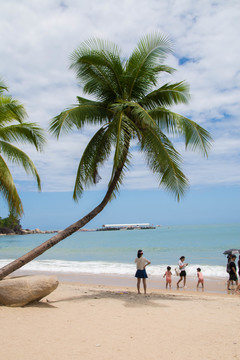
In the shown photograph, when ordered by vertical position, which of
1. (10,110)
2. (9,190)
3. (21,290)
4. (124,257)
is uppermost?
(10,110)

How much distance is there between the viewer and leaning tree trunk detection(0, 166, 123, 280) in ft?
28.1

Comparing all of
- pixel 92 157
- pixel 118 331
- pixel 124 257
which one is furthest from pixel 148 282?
pixel 124 257

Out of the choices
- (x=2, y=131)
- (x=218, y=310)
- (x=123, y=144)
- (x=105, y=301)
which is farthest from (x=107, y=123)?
(x=218, y=310)

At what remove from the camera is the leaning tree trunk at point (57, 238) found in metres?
8.57

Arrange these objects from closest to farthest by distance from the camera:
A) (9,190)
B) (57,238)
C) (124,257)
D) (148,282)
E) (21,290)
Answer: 1. (21,290)
2. (57,238)
3. (9,190)
4. (148,282)
5. (124,257)

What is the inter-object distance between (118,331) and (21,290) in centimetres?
278

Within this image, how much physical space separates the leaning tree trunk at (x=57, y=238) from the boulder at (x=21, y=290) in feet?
1.61

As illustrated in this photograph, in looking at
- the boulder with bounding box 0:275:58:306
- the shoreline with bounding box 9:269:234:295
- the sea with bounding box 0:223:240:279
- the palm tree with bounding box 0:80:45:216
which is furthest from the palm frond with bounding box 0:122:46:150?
the sea with bounding box 0:223:240:279

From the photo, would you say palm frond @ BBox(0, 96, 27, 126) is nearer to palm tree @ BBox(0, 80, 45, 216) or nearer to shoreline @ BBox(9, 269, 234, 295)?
palm tree @ BBox(0, 80, 45, 216)

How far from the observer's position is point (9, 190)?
32.7ft

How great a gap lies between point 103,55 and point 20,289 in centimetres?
685

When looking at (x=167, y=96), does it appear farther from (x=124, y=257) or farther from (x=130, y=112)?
(x=124, y=257)

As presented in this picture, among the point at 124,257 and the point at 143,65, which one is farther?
the point at 124,257

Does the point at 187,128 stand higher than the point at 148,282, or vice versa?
the point at 187,128
